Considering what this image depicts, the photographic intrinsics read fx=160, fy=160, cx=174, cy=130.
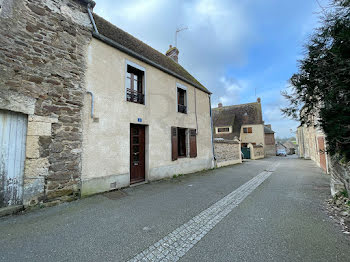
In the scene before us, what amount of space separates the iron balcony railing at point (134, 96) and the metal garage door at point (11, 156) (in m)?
3.22

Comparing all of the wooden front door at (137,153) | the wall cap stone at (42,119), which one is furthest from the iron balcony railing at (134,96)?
the wall cap stone at (42,119)

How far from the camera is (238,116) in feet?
89.5

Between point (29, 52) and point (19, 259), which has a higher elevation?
point (29, 52)

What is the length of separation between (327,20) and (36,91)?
6961mm

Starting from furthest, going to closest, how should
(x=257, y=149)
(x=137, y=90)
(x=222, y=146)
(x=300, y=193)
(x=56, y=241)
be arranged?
(x=257, y=149), (x=222, y=146), (x=137, y=90), (x=300, y=193), (x=56, y=241)

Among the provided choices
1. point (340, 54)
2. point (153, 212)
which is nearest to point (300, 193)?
point (340, 54)

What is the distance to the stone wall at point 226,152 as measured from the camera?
11250 mm

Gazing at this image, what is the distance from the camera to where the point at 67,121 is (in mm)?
4449

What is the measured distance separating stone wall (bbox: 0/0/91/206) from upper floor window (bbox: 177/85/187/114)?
4.87 m

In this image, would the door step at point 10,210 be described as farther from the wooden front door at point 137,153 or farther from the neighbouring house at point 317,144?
the neighbouring house at point 317,144

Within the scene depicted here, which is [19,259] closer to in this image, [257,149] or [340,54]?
[340,54]

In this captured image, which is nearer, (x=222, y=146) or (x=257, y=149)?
(x=222, y=146)

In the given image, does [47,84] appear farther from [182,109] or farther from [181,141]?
[181,141]

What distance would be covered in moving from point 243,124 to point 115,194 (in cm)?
2610
